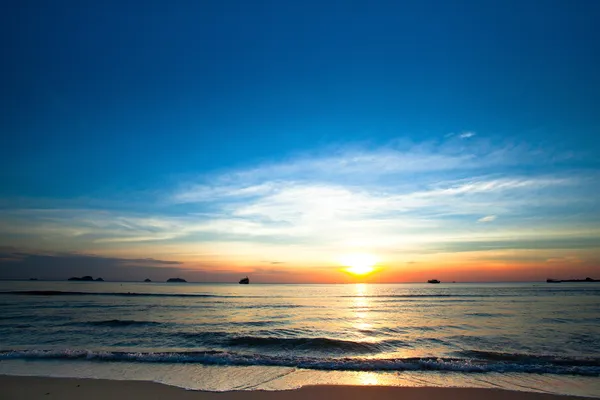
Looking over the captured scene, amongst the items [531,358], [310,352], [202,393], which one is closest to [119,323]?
[310,352]

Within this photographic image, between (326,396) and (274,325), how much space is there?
58.1ft

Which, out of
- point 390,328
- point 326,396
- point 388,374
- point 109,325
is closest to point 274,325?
point 390,328

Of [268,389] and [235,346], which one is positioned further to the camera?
[235,346]

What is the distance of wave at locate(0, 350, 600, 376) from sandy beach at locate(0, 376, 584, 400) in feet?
9.62

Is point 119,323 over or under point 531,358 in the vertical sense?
under

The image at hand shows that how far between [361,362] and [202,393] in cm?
684

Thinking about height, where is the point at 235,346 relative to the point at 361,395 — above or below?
below

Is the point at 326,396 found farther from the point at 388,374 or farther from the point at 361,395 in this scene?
the point at 388,374

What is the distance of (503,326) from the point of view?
2450 cm

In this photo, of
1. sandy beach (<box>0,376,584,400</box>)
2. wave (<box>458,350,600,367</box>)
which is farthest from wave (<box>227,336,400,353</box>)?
sandy beach (<box>0,376,584,400</box>)

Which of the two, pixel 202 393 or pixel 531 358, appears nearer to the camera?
pixel 202 393

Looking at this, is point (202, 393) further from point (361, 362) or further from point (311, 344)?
point (311, 344)

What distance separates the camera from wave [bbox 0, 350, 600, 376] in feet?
41.4

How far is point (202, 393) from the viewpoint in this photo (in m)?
9.11
